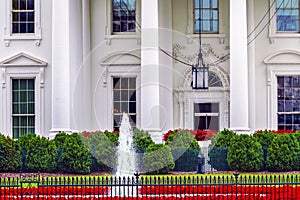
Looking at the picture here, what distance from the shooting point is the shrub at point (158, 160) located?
28.1m

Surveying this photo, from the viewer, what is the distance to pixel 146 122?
3039 centimetres

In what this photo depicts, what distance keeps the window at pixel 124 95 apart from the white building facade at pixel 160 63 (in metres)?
0.04

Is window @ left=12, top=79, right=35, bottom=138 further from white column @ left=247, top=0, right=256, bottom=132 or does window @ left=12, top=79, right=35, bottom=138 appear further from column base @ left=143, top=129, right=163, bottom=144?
white column @ left=247, top=0, right=256, bottom=132

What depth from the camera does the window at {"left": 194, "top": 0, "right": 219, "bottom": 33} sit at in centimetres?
3459

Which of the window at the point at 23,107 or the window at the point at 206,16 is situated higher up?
the window at the point at 206,16

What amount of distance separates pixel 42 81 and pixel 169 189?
12.7 metres

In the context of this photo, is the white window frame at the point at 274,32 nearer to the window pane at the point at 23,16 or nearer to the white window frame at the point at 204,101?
the white window frame at the point at 204,101

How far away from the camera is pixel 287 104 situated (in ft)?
113

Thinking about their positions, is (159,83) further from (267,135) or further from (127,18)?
(267,135)

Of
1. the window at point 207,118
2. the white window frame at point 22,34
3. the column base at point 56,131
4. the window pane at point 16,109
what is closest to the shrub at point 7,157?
the column base at point 56,131

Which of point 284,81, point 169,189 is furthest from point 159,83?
point 169,189

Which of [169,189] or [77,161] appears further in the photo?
[77,161]

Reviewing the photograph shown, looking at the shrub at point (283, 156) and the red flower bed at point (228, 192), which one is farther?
the shrub at point (283, 156)

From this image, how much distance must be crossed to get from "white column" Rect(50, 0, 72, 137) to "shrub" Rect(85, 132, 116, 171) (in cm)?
183
